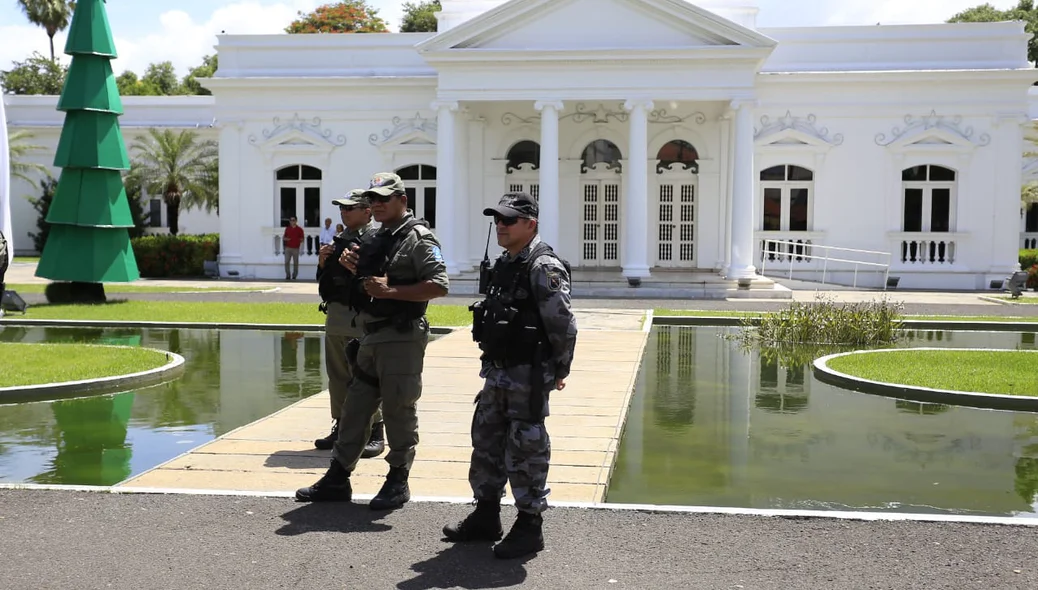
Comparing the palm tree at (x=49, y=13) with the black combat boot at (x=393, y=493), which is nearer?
the black combat boot at (x=393, y=493)

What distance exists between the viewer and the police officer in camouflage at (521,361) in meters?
5.70

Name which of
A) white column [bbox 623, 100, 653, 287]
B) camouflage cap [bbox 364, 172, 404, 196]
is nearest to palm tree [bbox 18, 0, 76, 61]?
white column [bbox 623, 100, 653, 287]

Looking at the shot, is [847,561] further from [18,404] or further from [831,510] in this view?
[18,404]

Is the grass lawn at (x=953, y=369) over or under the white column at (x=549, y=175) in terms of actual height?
under

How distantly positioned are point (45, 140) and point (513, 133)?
78.2ft

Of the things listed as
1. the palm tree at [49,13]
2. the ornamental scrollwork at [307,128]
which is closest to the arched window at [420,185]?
the ornamental scrollwork at [307,128]

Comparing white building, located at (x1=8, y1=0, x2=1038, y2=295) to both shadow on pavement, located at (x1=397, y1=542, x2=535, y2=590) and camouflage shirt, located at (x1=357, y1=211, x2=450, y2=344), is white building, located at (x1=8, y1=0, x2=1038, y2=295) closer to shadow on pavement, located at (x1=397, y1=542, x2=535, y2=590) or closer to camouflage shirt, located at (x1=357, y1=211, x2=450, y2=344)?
camouflage shirt, located at (x1=357, y1=211, x2=450, y2=344)

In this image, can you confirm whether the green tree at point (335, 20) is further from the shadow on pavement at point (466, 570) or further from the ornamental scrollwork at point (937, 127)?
the shadow on pavement at point (466, 570)

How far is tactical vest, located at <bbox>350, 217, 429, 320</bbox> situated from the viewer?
21.5ft

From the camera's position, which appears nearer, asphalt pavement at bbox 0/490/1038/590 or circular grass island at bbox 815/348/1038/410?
asphalt pavement at bbox 0/490/1038/590

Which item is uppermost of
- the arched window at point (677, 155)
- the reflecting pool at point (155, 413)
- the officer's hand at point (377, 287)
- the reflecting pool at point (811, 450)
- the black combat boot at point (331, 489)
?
the arched window at point (677, 155)

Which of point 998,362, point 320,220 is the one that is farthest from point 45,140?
point 998,362

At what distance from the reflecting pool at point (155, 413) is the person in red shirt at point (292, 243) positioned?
14.0 m

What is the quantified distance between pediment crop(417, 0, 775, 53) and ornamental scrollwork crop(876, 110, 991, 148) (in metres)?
6.18
